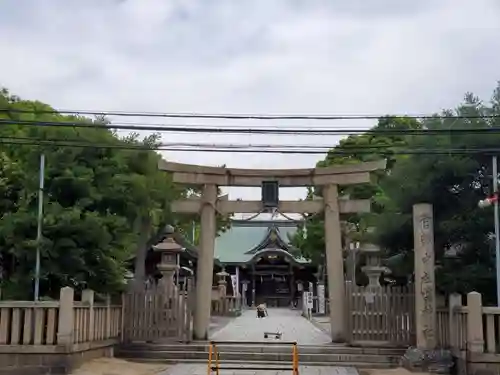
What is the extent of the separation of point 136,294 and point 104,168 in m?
3.68

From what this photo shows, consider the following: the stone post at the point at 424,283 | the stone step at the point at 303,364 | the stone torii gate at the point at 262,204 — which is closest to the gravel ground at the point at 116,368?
the stone step at the point at 303,364

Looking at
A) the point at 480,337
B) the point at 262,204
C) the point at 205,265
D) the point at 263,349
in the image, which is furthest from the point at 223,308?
the point at 480,337

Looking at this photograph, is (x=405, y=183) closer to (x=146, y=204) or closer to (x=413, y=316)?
(x=413, y=316)

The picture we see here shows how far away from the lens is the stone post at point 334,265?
64.4ft

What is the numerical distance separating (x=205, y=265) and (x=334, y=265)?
371cm

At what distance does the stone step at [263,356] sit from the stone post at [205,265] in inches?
70.1

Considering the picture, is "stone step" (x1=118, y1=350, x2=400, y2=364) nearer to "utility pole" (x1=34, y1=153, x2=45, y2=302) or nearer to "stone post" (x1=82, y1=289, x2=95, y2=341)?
"stone post" (x1=82, y1=289, x2=95, y2=341)

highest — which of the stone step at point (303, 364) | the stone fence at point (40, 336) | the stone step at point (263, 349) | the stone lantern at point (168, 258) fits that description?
the stone lantern at point (168, 258)

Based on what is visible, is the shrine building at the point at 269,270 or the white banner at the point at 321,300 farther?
the shrine building at the point at 269,270

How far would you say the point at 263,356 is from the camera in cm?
1748

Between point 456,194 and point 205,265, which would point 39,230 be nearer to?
point 205,265

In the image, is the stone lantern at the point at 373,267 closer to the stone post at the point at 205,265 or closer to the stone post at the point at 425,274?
Result: the stone post at the point at 205,265

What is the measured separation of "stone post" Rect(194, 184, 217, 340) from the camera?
1970 centimetres

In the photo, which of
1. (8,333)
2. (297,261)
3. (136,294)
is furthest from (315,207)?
(297,261)
